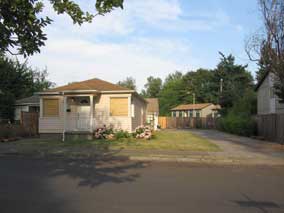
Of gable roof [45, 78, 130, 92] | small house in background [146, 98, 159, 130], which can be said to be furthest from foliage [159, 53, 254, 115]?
gable roof [45, 78, 130, 92]

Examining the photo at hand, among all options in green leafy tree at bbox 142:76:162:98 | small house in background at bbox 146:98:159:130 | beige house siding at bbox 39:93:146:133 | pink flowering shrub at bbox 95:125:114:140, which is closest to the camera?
pink flowering shrub at bbox 95:125:114:140

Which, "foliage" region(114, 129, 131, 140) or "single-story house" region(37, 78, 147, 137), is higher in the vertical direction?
"single-story house" region(37, 78, 147, 137)

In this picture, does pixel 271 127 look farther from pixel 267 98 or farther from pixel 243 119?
pixel 267 98

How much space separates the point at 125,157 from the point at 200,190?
7.00 meters

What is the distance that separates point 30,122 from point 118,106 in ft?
24.8

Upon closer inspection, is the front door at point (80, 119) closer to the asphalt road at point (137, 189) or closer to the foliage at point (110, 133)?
the foliage at point (110, 133)

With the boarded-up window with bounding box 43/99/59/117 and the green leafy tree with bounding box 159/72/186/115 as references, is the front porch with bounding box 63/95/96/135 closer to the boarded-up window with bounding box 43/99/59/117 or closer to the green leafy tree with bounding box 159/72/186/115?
the boarded-up window with bounding box 43/99/59/117

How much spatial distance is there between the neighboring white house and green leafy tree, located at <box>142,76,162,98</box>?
68.7 meters

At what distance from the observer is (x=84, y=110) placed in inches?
963

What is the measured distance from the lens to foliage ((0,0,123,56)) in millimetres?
4457

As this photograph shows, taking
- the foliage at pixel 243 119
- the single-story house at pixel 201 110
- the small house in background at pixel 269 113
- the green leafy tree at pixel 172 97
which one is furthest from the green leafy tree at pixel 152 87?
the small house in background at pixel 269 113

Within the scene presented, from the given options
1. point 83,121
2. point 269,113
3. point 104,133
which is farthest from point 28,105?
point 269,113

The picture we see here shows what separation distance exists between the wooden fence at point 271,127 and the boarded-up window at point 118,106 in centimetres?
1064

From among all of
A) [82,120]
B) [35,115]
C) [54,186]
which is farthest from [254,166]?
[35,115]
